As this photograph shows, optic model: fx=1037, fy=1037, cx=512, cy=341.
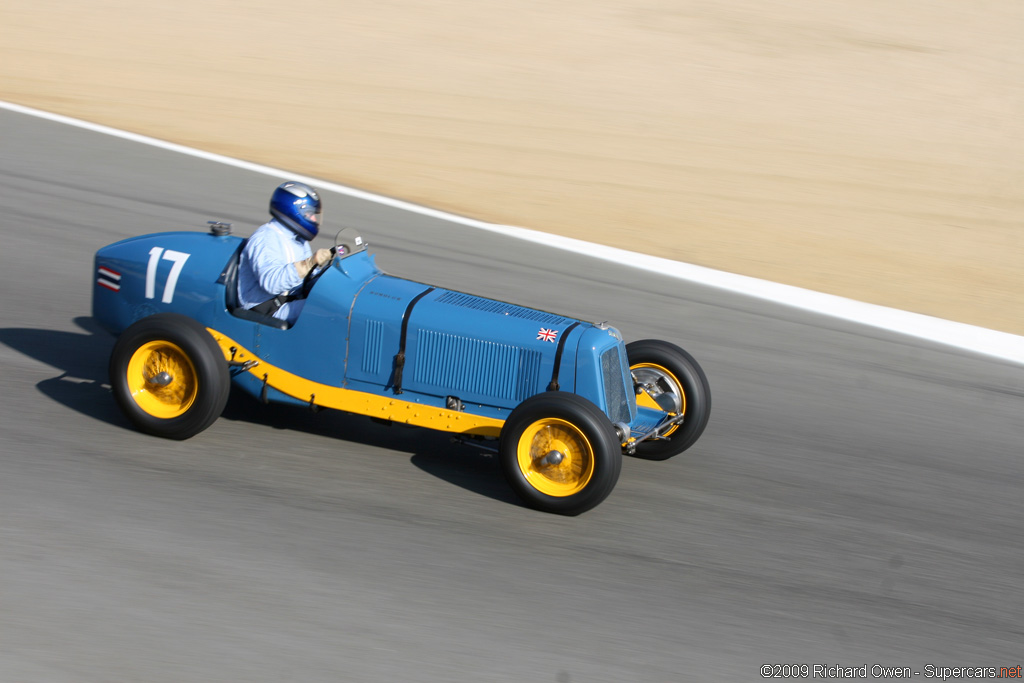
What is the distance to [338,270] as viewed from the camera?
5.91 metres

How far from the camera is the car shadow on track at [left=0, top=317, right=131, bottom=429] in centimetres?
616

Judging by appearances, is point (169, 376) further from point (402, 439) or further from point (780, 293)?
point (780, 293)

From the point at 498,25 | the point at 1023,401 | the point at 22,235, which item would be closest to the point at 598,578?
the point at 1023,401

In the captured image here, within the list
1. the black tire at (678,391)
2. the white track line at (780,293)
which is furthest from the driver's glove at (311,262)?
the white track line at (780,293)

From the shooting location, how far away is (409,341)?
227 inches

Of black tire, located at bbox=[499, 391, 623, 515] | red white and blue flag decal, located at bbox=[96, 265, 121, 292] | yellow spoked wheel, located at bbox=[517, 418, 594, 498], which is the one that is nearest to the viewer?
black tire, located at bbox=[499, 391, 623, 515]

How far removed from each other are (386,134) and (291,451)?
9.86 m

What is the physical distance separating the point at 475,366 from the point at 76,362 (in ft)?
9.49

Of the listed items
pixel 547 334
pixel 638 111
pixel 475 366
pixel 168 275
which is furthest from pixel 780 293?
pixel 638 111

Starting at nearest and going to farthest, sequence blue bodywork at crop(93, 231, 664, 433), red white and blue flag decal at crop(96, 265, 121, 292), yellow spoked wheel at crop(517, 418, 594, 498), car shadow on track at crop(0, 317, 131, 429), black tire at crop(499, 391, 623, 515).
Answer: black tire at crop(499, 391, 623, 515) < yellow spoked wheel at crop(517, 418, 594, 498) < blue bodywork at crop(93, 231, 664, 433) < car shadow on track at crop(0, 317, 131, 429) < red white and blue flag decal at crop(96, 265, 121, 292)

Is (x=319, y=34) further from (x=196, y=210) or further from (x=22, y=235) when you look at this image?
(x=22, y=235)

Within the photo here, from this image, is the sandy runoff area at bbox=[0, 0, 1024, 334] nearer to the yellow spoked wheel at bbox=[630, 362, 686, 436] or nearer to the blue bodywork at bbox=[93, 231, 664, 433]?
the yellow spoked wheel at bbox=[630, 362, 686, 436]

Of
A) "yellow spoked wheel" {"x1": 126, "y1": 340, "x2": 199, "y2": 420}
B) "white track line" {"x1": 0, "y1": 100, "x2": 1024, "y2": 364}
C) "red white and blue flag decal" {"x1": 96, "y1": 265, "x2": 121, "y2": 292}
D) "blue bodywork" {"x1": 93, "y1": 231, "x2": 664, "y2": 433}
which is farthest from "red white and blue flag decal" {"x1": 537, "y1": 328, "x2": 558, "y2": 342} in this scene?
"white track line" {"x1": 0, "y1": 100, "x2": 1024, "y2": 364}

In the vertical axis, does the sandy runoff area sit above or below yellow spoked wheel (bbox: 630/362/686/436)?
above
